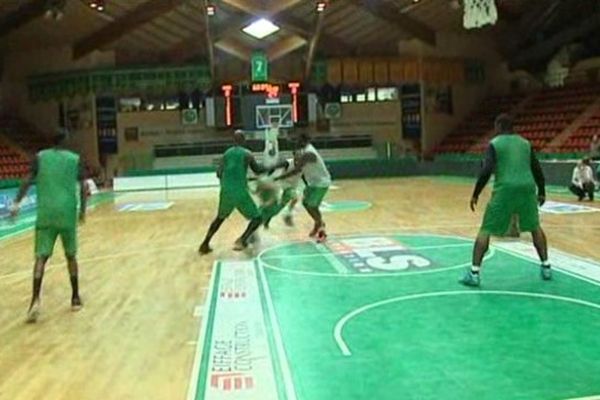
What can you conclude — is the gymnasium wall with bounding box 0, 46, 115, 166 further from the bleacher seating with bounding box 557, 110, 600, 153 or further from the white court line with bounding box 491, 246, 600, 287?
the white court line with bounding box 491, 246, 600, 287

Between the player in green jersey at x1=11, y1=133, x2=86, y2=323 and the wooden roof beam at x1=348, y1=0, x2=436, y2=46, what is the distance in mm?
22477

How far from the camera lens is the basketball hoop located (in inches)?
647

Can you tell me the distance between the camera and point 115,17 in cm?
2827

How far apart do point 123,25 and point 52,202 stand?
77.6 ft

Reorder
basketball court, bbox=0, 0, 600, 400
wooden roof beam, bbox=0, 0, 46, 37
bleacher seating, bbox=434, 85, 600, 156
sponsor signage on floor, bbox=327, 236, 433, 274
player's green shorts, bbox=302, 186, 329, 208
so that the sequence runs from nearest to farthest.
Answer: basketball court, bbox=0, 0, 600, 400, sponsor signage on floor, bbox=327, 236, 433, 274, player's green shorts, bbox=302, 186, 329, 208, bleacher seating, bbox=434, 85, 600, 156, wooden roof beam, bbox=0, 0, 46, 37

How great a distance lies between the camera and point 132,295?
7289 millimetres

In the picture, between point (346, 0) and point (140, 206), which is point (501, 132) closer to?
point (140, 206)

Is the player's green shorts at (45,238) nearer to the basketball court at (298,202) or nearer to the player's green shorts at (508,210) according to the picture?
the basketball court at (298,202)

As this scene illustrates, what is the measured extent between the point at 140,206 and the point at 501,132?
1418cm

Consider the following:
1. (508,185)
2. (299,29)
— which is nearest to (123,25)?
(299,29)

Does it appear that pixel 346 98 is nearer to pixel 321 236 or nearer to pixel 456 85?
pixel 456 85

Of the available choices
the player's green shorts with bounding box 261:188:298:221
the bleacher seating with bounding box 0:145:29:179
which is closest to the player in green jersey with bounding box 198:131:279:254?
the player's green shorts with bounding box 261:188:298:221

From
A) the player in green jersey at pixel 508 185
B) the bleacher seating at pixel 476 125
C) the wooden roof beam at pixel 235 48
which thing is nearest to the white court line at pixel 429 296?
the player in green jersey at pixel 508 185

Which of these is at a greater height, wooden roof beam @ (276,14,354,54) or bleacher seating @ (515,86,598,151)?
wooden roof beam @ (276,14,354,54)
